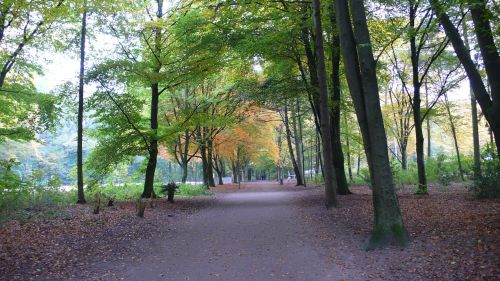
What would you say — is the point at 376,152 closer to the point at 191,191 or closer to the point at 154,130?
the point at 154,130

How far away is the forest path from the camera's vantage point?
6.34 meters

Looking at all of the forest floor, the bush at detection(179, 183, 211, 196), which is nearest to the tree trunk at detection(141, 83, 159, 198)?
the bush at detection(179, 183, 211, 196)

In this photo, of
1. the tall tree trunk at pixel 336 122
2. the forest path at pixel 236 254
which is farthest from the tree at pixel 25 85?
the tall tree trunk at pixel 336 122

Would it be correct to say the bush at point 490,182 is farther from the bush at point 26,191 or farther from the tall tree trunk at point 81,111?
the bush at point 26,191

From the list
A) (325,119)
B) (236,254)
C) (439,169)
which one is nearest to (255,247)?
(236,254)

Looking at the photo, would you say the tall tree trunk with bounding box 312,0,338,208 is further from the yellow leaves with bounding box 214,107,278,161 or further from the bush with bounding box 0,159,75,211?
the yellow leaves with bounding box 214,107,278,161

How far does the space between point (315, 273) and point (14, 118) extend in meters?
14.4

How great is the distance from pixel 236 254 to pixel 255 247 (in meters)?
0.67

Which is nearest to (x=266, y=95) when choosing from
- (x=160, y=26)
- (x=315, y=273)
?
(x=160, y=26)

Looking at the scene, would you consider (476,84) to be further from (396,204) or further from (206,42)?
(206,42)

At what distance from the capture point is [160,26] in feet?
53.9

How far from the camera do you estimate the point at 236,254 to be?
304 inches

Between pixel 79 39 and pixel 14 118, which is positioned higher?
pixel 79 39

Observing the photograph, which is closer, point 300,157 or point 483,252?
point 483,252
